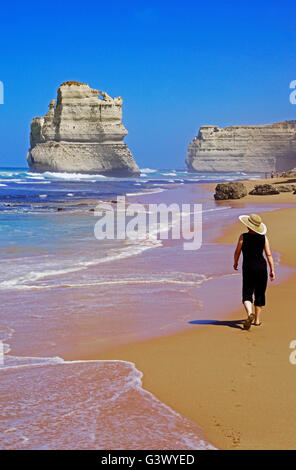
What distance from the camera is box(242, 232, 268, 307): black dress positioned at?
5.97 meters

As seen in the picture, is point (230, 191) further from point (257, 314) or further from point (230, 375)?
point (230, 375)

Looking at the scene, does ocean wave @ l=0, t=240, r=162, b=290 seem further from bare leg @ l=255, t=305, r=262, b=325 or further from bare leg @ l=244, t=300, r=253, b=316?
bare leg @ l=255, t=305, r=262, b=325

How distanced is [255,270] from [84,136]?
88126 millimetres

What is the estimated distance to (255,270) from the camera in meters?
5.99

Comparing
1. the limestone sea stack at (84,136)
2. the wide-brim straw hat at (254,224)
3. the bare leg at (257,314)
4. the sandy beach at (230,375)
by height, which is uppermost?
the limestone sea stack at (84,136)

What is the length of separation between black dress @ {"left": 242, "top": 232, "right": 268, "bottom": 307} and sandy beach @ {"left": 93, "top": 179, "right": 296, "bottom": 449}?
1.07ft

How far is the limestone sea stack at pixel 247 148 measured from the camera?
159000 mm

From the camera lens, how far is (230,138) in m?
166

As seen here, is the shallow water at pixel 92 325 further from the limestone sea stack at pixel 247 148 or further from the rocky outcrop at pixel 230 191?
the limestone sea stack at pixel 247 148

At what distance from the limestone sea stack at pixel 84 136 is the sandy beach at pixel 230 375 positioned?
86.1 meters

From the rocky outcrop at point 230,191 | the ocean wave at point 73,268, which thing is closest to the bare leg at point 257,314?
the ocean wave at point 73,268
